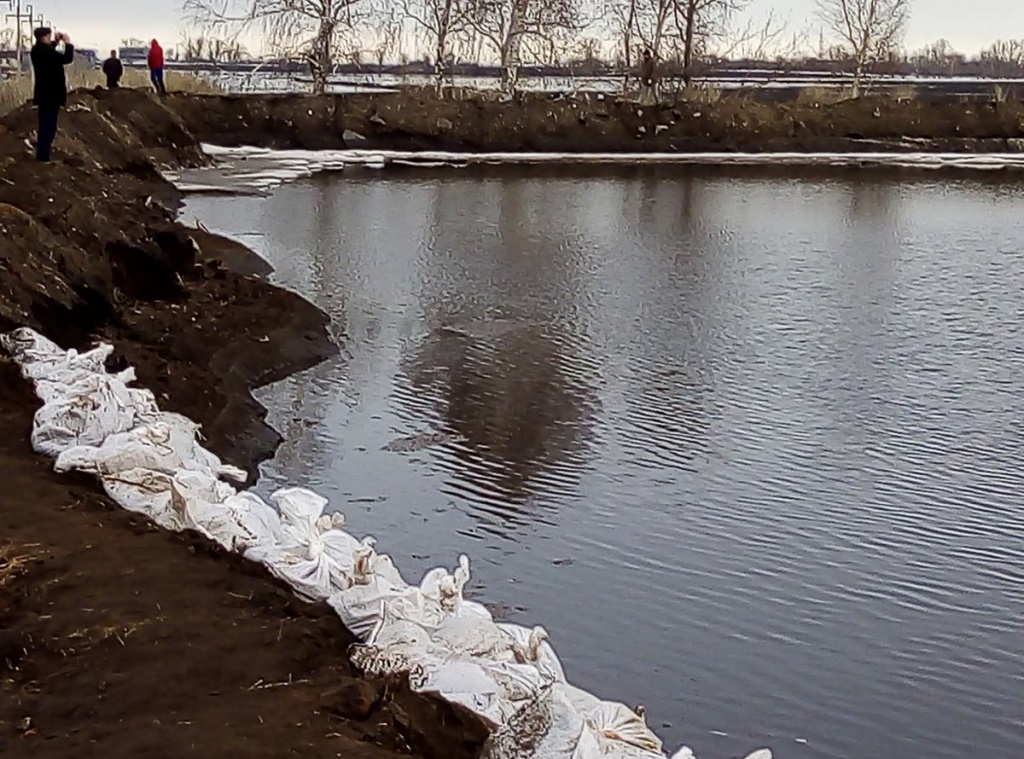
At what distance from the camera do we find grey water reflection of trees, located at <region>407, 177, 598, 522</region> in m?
9.01

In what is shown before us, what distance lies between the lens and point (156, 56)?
110 feet

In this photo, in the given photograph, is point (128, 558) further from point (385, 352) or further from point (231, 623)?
point (385, 352)

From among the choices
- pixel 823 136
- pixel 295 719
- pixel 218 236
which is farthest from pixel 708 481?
pixel 823 136

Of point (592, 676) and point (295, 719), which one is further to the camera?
point (592, 676)

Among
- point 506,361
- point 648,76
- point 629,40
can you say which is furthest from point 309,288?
point 629,40

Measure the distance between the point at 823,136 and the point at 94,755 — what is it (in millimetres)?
36596

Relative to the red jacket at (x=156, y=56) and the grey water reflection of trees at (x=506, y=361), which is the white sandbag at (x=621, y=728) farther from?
the red jacket at (x=156, y=56)

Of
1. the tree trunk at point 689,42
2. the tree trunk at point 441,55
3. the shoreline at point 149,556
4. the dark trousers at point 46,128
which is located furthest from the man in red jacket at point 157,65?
the dark trousers at point 46,128

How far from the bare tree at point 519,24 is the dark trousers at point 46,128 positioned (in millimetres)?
24621

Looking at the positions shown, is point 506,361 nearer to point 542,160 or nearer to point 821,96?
point 542,160

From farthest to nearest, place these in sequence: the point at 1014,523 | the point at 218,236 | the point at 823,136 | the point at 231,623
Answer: the point at 823,136 < the point at 218,236 < the point at 1014,523 < the point at 231,623

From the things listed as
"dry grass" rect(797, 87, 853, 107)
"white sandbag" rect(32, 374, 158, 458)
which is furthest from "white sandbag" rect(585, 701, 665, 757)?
"dry grass" rect(797, 87, 853, 107)

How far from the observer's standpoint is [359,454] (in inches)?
365

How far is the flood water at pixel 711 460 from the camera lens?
6133mm
